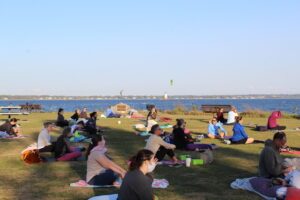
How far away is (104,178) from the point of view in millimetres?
8086

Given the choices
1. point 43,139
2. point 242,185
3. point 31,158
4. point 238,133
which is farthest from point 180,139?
point 242,185

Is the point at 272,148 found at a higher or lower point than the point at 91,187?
higher

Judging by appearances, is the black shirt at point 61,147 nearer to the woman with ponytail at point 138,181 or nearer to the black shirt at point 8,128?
the woman with ponytail at point 138,181

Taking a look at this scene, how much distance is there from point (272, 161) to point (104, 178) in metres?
3.32

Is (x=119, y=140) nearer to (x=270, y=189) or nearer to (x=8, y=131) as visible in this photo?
(x=8, y=131)

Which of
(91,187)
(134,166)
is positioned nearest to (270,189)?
(134,166)

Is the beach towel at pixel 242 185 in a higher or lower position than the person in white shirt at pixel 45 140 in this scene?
lower

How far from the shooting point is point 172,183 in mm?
8406

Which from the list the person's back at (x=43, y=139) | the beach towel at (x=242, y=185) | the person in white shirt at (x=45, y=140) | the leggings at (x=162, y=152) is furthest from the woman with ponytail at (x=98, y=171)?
the person's back at (x=43, y=139)

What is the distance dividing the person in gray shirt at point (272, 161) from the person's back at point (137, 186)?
318cm

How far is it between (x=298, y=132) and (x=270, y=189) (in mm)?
13125

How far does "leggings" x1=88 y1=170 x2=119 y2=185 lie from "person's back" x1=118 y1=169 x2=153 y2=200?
2.49 meters

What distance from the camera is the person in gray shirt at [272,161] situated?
779 cm

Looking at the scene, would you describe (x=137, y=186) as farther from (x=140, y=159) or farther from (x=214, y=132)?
(x=214, y=132)
